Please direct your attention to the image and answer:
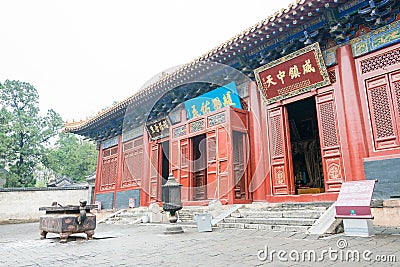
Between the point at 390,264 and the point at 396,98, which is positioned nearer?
the point at 390,264

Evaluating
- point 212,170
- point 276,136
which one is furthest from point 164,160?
point 276,136

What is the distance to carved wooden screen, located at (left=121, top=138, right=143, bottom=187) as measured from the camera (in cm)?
1204

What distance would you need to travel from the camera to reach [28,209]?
642 inches

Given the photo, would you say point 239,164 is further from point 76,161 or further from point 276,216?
point 76,161

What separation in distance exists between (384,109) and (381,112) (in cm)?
7

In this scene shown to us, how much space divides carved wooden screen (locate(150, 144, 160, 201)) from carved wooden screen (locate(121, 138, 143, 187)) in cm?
73

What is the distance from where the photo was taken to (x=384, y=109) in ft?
18.7

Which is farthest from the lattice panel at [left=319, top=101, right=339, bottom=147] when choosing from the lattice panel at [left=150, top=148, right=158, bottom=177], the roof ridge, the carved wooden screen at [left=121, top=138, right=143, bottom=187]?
the carved wooden screen at [left=121, top=138, right=143, bottom=187]

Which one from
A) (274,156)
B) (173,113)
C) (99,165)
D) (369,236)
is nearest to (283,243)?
(369,236)

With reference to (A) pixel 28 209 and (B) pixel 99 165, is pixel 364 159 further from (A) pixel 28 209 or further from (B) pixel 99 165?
(A) pixel 28 209

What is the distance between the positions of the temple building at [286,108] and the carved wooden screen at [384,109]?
0.06 ft

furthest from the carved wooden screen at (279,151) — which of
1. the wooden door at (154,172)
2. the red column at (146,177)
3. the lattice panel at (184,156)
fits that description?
the red column at (146,177)

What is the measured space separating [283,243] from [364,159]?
2833 mm

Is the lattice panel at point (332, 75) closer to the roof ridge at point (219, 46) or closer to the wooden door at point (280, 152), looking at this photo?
the wooden door at point (280, 152)
